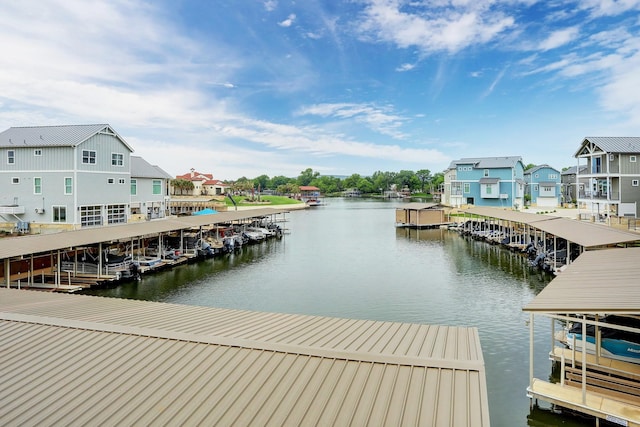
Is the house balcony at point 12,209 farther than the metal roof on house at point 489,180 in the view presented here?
No

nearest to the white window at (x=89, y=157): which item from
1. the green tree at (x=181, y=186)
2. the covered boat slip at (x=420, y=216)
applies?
the covered boat slip at (x=420, y=216)

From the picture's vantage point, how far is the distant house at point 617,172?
3425 centimetres

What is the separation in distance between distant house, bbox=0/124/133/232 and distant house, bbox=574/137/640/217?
4180cm

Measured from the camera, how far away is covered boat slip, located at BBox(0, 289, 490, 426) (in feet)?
17.4

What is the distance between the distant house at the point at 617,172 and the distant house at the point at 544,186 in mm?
33155

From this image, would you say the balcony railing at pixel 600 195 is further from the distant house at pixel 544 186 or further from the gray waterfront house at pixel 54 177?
the gray waterfront house at pixel 54 177

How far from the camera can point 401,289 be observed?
22.8 metres

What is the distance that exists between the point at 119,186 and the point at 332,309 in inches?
1049

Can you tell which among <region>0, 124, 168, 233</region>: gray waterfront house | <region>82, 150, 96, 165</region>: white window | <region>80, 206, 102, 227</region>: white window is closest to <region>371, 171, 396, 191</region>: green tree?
<region>0, 124, 168, 233</region>: gray waterfront house

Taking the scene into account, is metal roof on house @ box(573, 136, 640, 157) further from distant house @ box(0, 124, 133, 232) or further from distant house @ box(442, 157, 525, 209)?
distant house @ box(0, 124, 133, 232)

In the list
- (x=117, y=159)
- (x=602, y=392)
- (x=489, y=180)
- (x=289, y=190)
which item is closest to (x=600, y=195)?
(x=489, y=180)

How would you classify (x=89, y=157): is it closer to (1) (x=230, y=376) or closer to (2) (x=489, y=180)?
(1) (x=230, y=376)

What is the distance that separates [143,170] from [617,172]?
44.7 metres

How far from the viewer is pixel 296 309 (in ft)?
62.9
